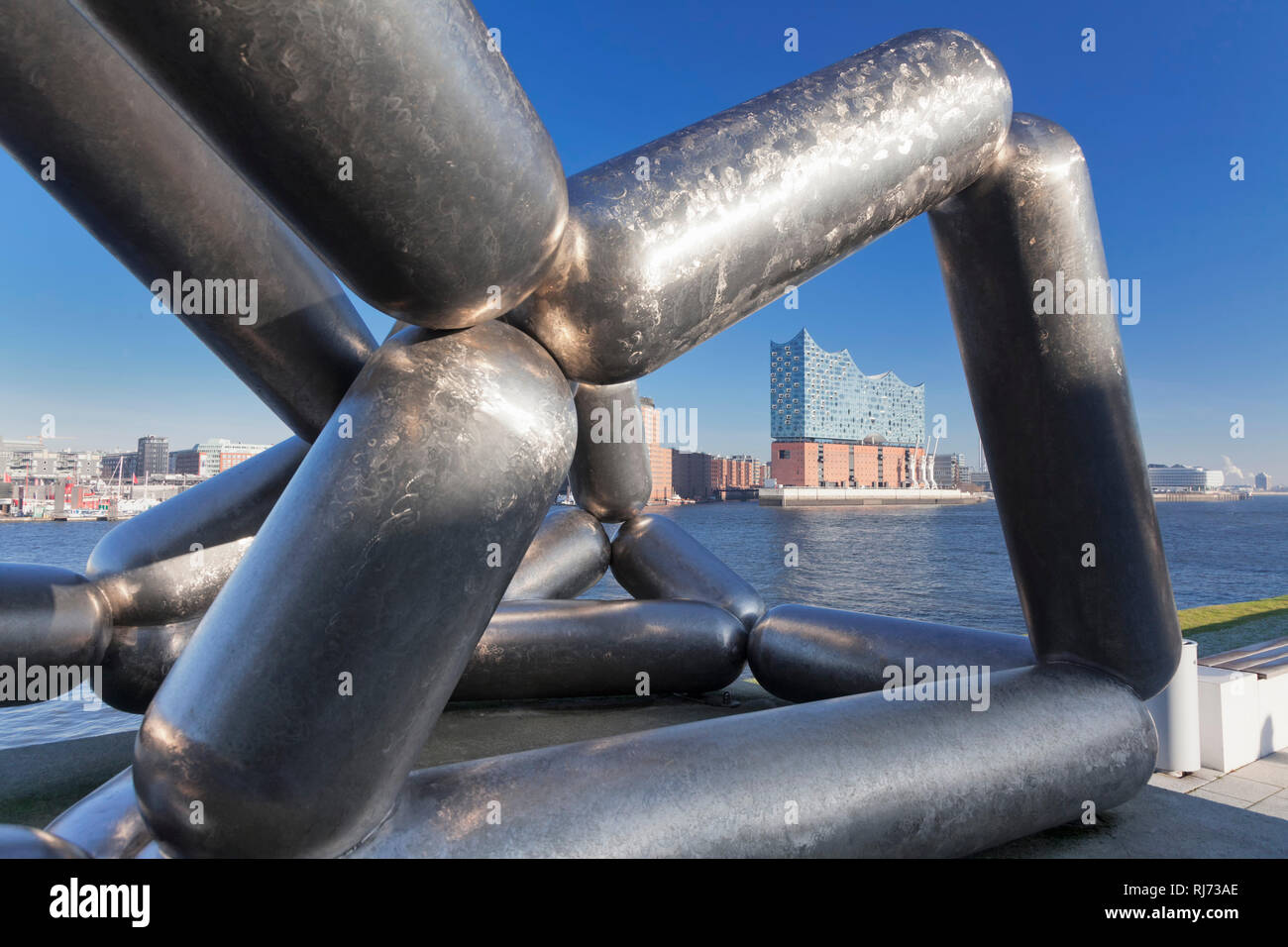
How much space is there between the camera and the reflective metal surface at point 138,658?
4637 millimetres

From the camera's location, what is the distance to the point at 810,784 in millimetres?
3064

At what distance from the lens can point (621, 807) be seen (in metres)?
2.82

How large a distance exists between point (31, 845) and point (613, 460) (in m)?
6.19

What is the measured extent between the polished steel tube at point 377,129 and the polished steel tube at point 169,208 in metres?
1.22

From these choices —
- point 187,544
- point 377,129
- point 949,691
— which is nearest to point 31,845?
point 377,129

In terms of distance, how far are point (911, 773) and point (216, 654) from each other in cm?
255

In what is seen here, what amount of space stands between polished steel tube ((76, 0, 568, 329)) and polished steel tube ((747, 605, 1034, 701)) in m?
3.68

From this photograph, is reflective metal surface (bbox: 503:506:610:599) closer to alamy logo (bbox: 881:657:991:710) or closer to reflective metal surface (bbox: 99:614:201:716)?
reflective metal surface (bbox: 99:614:201:716)

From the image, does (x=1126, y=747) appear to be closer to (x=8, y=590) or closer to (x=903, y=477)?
(x=8, y=590)

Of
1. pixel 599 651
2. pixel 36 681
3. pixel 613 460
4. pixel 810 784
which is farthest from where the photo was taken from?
pixel 613 460

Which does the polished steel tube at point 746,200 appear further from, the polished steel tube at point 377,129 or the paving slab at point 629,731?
the paving slab at point 629,731

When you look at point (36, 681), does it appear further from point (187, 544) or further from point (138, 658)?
point (187, 544)

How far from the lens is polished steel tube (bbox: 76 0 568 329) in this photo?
1.54 meters
